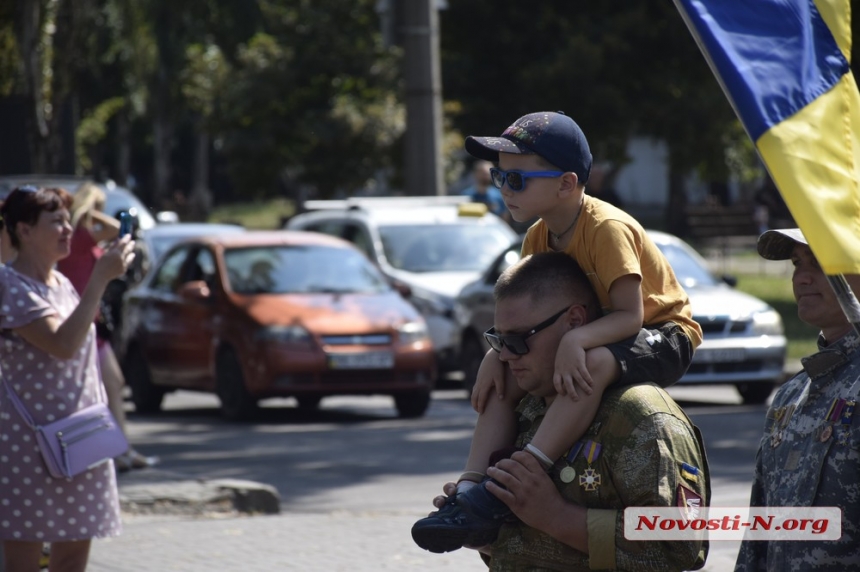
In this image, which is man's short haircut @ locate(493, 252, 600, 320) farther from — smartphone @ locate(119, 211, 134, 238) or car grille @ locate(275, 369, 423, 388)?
car grille @ locate(275, 369, 423, 388)

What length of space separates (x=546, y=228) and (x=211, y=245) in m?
11.2

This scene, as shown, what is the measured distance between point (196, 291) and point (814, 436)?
1108cm

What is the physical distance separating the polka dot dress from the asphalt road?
201cm

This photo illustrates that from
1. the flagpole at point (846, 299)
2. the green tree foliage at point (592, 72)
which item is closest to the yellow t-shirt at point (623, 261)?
the flagpole at point (846, 299)

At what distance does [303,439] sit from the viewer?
12.7 meters

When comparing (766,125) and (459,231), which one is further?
(459,231)

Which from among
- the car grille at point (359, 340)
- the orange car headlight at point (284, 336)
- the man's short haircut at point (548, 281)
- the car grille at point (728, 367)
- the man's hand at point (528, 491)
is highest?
the man's short haircut at point (548, 281)

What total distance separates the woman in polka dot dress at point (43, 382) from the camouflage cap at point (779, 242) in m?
2.55

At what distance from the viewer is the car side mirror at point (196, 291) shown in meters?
14.2

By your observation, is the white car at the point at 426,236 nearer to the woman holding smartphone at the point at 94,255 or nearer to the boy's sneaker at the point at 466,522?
the woman holding smartphone at the point at 94,255

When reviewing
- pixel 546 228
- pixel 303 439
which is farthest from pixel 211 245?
pixel 546 228

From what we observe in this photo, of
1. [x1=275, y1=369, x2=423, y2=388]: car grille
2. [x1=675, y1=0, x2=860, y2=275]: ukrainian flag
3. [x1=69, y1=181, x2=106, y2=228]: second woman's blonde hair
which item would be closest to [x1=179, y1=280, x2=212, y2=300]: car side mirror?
[x1=275, y1=369, x2=423, y2=388]: car grille

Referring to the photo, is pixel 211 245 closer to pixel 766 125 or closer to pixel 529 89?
pixel 766 125

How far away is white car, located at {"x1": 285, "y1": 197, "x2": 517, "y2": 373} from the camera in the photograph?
16.9 metres
